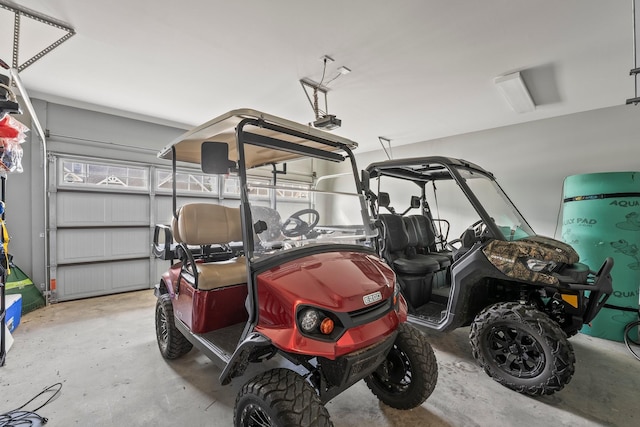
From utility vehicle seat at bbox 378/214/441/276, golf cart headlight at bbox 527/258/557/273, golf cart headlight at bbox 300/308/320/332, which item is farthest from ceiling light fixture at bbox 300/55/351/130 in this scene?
golf cart headlight at bbox 300/308/320/332

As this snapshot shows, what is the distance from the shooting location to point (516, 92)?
3.67 metres

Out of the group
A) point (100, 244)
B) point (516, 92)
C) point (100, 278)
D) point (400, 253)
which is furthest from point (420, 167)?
point (100, 278)

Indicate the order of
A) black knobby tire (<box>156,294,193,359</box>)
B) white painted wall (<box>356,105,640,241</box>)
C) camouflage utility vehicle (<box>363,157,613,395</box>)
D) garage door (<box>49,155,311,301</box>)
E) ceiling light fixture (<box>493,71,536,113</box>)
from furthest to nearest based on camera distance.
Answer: garage door (<box>49,155,311,301</box>)
white painted wall (<box>356,105,640,241</box>)
ceiling light fixture (<box>493,71,536,113</box>)
black knobby tire (<box>156,294,193,359</box>)
camouflage utility vehicle (<box>363,157,613,395</box>)

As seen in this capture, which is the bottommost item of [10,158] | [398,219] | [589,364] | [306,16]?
[589,364]

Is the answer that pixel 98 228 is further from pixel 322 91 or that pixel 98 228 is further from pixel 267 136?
pixel 267 136

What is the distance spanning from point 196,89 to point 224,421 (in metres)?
3.87

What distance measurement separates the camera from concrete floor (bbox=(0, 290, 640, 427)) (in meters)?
1.90

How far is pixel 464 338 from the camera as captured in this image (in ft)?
10.5

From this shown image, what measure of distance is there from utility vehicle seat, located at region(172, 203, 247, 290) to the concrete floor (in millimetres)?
902

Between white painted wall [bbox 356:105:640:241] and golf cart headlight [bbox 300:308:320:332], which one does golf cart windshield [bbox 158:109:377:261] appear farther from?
white painted wall [bbox 356:105:640:241]

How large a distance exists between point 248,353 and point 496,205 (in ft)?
9.06

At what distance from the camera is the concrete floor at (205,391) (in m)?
1.90

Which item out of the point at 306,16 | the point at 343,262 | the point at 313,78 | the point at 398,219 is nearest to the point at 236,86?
the point at 313,78

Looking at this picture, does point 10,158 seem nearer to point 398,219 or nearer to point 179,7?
point 179,7
